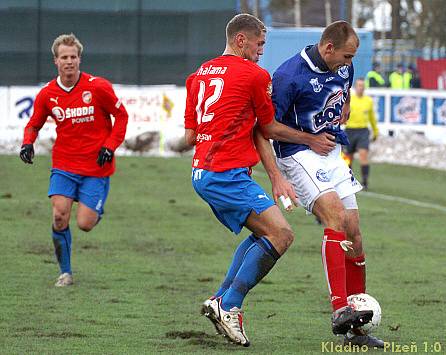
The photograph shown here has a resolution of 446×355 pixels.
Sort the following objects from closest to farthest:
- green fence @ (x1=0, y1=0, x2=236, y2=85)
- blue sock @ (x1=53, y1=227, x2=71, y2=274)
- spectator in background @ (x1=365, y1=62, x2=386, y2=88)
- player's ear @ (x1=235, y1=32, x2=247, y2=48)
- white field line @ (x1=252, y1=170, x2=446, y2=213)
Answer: player's ear @ (x1=235, y1=32, x2=247, y2=48) → blue sock @ (x1=53, y1=227, x2=71, y2=274) → white field line @ (x1=252, y1=170, x2=446, y2=213) → green fence @ (x1=0, y1=0, x2=236, y2=85) → spectator in background @ (x1=365, y1=62, x2=386, y2=88)

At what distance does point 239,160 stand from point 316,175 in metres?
0.55

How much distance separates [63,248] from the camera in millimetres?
10766

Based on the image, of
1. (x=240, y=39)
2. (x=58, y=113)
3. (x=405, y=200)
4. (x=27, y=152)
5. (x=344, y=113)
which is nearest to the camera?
(x=240, y=39)

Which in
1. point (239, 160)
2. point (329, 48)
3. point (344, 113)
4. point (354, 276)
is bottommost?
point (354, 276)

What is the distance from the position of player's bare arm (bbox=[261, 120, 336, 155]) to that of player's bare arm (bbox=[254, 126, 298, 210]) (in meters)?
0.05

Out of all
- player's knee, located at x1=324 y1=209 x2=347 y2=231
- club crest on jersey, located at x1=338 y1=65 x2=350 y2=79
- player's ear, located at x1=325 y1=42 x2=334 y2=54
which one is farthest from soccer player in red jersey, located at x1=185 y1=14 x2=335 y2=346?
club crest on jersey, located at x1=338 y1=65 x2=350 y2=79

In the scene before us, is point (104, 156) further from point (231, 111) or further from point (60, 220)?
point (231, 111)

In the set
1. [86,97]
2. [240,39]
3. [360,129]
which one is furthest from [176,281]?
[360,129]

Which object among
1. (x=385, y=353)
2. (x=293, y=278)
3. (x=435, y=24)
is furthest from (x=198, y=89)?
(x=435, y=24)

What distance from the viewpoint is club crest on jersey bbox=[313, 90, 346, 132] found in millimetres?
8039

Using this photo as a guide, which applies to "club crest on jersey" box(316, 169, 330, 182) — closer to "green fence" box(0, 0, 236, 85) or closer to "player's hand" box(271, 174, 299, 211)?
"player's hand" box(271, 174, 299, 211)

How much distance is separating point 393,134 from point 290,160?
21.1 meters

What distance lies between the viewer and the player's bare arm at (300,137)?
25.8 feet

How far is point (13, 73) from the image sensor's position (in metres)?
28.5
